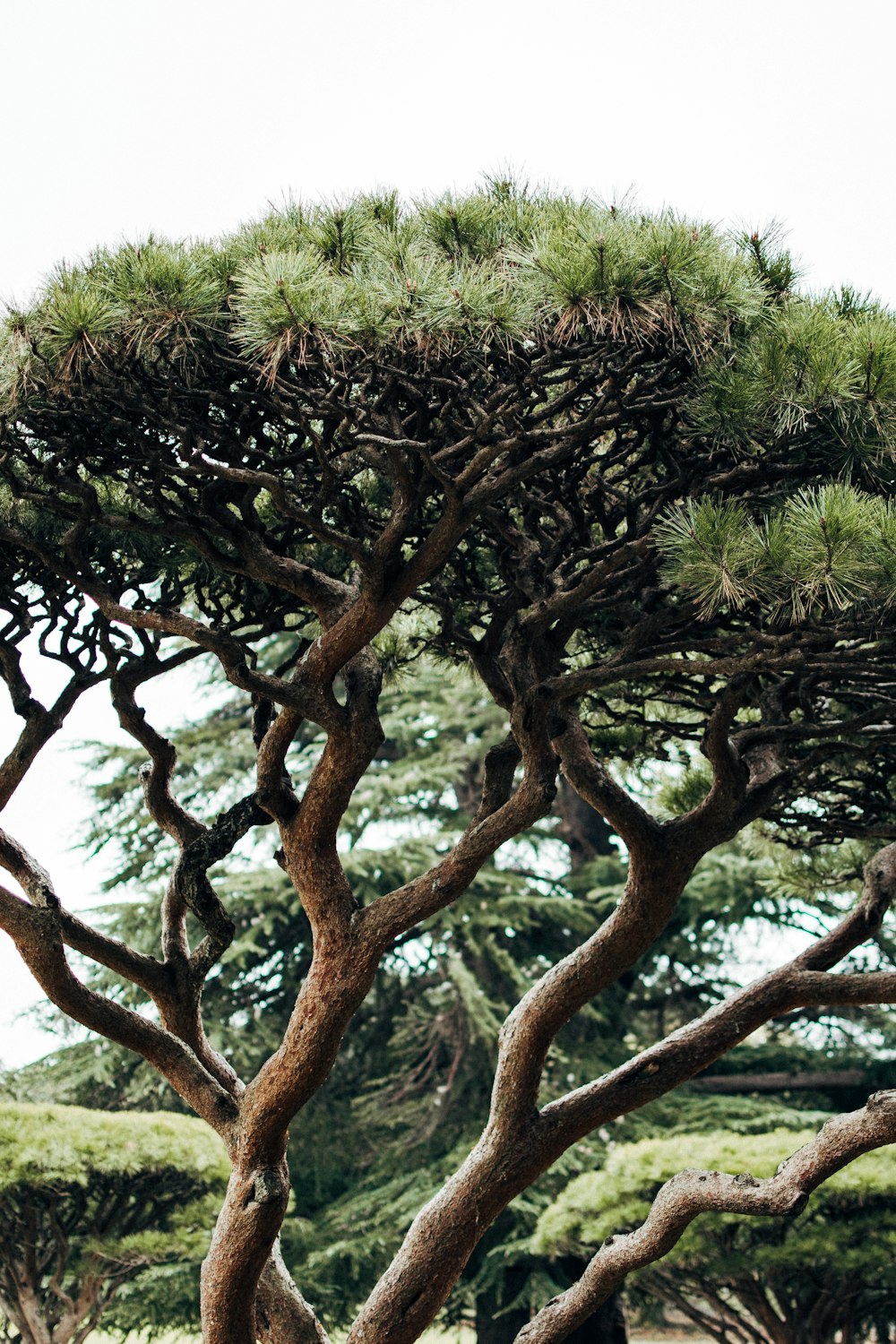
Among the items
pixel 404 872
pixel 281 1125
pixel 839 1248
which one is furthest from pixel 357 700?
pixel 404 872

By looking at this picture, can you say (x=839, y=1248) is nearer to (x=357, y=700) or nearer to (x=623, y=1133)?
(x=623, y=1133)

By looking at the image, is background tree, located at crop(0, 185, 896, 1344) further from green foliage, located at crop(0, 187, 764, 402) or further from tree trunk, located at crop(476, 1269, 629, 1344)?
tree trunk, located at crop(476, 1269, 629, 1344)

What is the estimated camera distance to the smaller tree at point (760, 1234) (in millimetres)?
7254

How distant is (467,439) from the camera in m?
3.56

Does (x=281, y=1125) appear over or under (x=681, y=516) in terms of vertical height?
under

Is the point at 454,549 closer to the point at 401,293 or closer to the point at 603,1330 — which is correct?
the point at 401,293

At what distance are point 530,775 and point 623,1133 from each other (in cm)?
704

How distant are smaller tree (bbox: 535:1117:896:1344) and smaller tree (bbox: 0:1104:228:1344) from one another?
214cm

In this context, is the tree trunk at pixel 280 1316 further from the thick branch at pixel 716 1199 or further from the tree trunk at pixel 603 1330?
the tree trunk at pixel 603 1330

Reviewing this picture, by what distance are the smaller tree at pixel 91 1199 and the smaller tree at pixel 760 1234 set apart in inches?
84.4

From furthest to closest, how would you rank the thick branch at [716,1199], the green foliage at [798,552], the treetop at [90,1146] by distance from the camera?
the treetop at [90,1146] → the thick branch at [716,1199] → the green foliage at [798,552]

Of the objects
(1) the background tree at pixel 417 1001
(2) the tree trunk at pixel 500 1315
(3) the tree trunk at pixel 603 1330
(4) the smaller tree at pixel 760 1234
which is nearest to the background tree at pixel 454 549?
(4) the smaller tree at pixel 760 1234

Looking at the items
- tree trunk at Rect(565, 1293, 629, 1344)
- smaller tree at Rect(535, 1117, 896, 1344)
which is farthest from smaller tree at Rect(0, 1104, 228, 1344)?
tree trunk at Rect(565, 1293, 629, 1344)

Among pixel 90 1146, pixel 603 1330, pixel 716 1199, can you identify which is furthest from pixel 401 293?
pixel 603 1330
